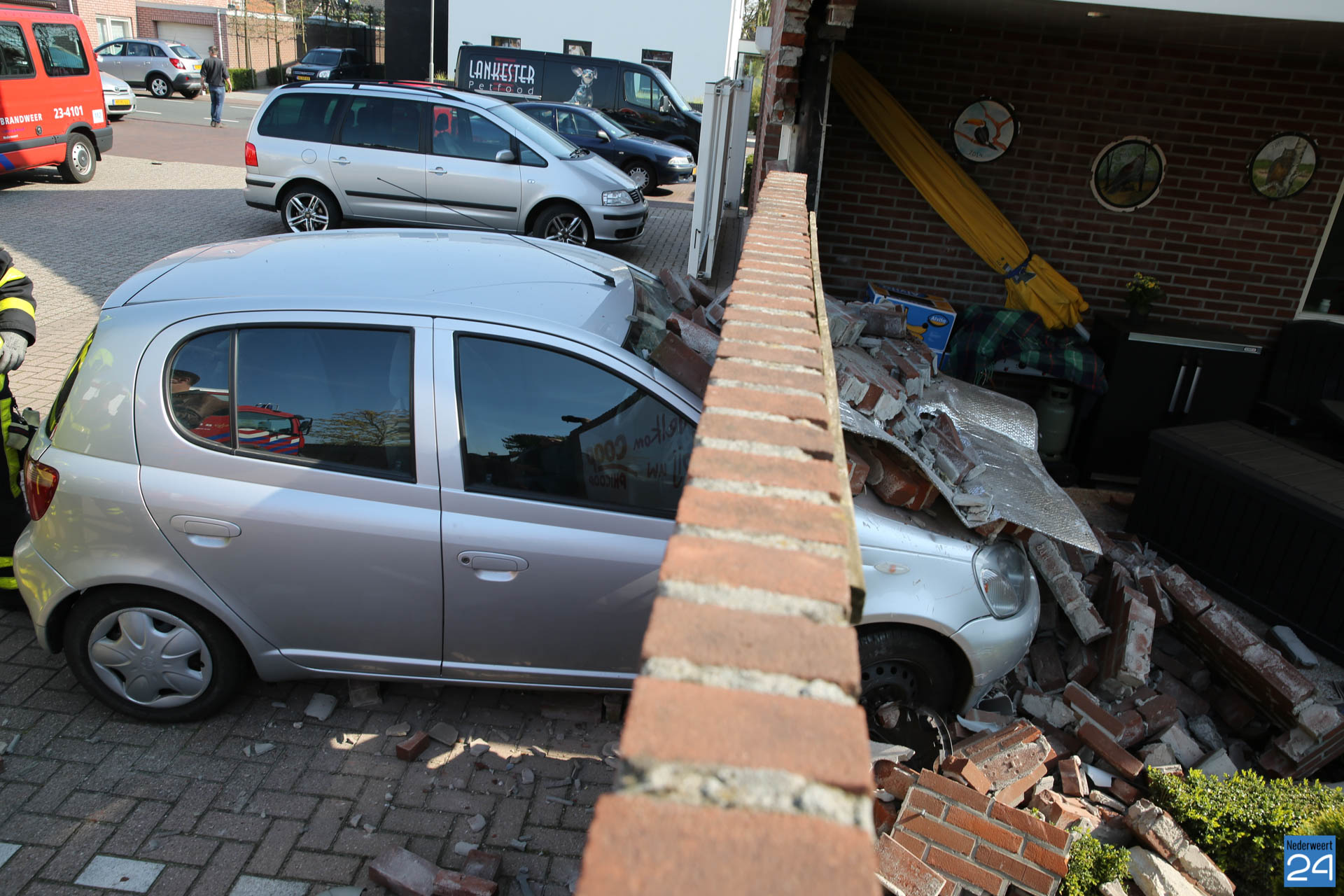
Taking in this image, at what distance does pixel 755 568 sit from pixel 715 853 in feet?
1.39

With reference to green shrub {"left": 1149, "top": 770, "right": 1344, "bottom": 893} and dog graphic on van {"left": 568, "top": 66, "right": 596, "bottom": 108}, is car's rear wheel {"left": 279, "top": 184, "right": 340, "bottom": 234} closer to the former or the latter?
dog graphic on van {"left": 568, "top": 66, "right": 596, "bottom": 108}

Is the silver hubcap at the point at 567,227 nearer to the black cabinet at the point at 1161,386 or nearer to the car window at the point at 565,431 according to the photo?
the black cabinet at the point at 1161,386

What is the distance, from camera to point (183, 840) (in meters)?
2.84

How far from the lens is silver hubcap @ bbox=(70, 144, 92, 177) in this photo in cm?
1272

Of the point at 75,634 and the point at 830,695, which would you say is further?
the point at 75,634

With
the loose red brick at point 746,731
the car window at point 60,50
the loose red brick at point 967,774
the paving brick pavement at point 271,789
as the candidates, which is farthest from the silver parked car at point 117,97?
the loose red brick at point 746,731

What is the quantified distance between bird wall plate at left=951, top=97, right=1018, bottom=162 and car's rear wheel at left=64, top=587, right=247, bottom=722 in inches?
248

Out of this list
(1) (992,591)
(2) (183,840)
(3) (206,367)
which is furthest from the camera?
(1) (992,591)

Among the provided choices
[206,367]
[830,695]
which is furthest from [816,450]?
[206,367]

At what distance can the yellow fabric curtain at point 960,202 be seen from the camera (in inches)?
263

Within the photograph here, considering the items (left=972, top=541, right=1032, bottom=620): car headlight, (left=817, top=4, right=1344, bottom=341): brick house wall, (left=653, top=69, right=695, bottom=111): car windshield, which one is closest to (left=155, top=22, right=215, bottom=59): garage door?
(left=653, top=69, right=695, bottom=111): car windshield

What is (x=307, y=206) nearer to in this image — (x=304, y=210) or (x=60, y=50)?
(x=304, y=210)

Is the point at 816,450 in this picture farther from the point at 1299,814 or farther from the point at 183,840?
the point at 1299,814

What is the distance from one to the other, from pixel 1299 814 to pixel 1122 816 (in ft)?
1.87
